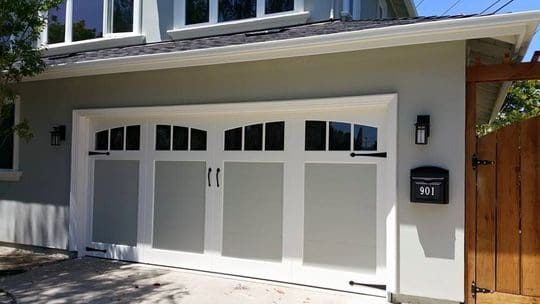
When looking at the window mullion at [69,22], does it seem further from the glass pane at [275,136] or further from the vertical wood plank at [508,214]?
the vertical wood plank at [508,214]

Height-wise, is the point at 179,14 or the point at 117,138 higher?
the point at 179,14

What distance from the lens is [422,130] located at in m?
4.87

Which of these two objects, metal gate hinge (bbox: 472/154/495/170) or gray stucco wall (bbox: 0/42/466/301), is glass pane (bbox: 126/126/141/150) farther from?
metal gate hinge (bbox: 472/154/495/170)

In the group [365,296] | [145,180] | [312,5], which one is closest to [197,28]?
[312,5]

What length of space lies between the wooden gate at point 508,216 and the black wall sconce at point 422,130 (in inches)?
22.8

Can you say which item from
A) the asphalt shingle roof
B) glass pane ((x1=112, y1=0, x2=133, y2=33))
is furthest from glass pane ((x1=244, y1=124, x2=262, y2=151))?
glass pane ((x1=112, y1=0, x2=133, y2=33))

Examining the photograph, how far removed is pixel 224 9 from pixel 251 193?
335 cm

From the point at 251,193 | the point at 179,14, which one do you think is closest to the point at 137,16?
the point at 179,14

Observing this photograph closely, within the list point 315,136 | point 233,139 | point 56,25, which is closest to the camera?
point 315,136

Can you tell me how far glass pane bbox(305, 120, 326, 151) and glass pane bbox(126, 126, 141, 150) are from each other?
8.78 feet

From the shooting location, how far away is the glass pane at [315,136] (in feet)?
18.3

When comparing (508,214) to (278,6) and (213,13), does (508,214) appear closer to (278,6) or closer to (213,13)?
(278,6)

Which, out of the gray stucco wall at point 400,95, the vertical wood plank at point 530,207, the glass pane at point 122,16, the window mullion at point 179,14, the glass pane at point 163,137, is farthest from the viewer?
the glass pane at point 122,16

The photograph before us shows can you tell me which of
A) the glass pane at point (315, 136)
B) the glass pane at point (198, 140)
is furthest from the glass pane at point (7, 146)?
the glass pane at point (315, 136)
